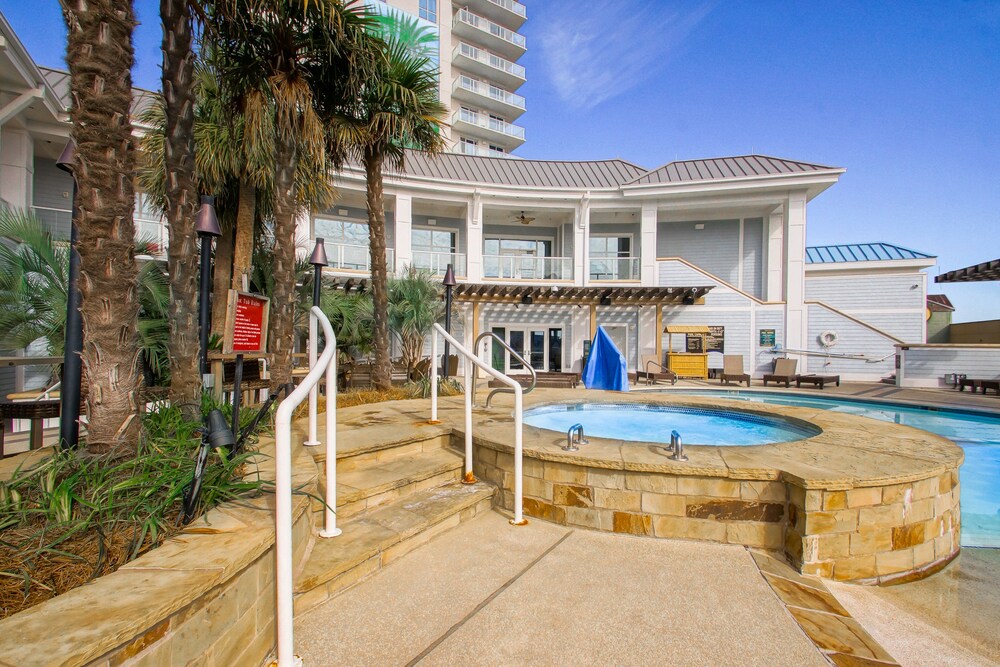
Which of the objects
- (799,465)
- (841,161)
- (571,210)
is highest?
(841,161)

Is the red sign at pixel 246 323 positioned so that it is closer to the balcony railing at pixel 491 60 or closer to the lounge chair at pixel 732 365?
the lounge chair at pixel 732 365

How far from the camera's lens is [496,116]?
31594 millimetres

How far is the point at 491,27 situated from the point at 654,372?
27782 mm

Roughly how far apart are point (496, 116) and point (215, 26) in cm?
3000

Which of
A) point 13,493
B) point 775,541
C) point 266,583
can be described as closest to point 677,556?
point 775,541

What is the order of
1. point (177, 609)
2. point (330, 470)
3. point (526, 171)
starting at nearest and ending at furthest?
point (177, 609) → point (330, 470) → point (526, 171)

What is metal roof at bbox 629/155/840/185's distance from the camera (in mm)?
15289

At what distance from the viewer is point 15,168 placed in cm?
920

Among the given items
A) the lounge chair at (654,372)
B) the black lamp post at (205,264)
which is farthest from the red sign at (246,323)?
the lounge chair at (654,372)

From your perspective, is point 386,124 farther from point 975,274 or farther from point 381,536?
point 975,274

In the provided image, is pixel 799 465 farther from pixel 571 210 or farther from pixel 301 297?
pixel 571 210

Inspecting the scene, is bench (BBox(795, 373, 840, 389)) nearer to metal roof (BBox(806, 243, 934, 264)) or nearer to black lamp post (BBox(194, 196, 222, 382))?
metal roof (BBox(806, 243, 934, 264))

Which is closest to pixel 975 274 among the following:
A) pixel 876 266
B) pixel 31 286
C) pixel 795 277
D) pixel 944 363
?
pixel 876 266

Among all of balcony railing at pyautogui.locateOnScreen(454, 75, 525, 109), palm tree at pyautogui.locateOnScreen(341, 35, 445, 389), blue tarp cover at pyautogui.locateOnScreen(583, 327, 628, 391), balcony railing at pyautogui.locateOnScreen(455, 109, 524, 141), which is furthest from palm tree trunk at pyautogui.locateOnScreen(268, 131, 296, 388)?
balcony railing at pyautogui.locateOnScreen(454, 75, 525, 109)
